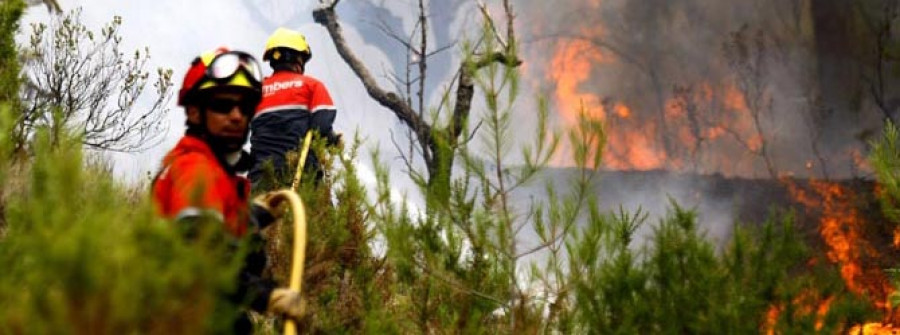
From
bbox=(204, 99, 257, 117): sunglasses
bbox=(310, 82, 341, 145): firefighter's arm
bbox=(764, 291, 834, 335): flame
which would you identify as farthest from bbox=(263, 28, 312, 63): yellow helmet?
bbox=(204, 99, 257, 117): sunglasses

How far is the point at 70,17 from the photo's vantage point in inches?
440

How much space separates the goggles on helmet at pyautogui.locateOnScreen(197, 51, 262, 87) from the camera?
2.71 meters

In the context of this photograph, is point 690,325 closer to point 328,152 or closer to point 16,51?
point 328,152

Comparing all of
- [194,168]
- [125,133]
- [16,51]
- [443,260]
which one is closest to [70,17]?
[125,133]

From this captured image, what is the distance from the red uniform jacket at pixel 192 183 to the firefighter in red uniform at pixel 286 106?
12.2 feet

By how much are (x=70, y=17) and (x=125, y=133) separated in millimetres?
1518

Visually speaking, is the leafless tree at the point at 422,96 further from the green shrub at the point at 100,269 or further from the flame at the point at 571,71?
the flame at the point at 571,71

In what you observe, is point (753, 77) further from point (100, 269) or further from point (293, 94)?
point (100, 269)

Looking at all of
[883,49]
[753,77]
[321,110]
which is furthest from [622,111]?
[321,110]

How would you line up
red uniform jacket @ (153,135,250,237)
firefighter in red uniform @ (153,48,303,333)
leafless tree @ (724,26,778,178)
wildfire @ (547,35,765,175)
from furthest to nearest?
wildfire @ (547,35,765,175) < leafless tree @ (724,26,778,178) < firefighter in red uniform @ (153,48,303,333) < red uniform jacket @ (153,135,250,237)

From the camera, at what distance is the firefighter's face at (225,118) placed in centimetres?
271

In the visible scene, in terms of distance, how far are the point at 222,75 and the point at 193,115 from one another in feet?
0.51

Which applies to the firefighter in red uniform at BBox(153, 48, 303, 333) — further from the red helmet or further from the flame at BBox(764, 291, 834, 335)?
the flame at BBox(764, 291, 834, 335)

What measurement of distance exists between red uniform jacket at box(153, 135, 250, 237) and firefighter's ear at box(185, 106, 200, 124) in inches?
2.7
